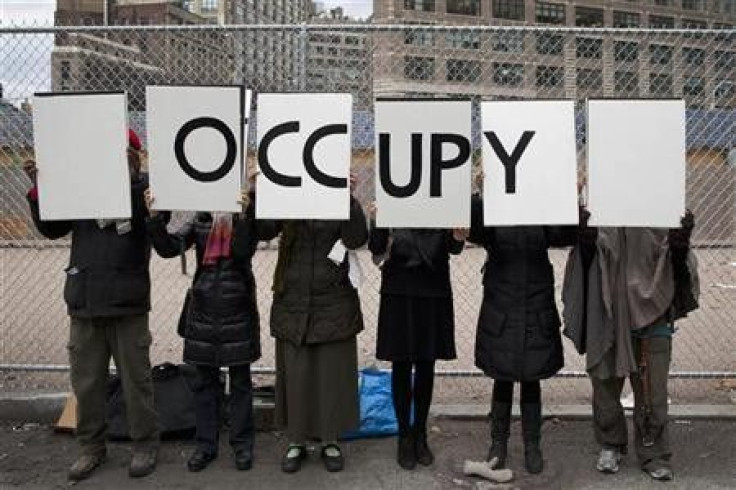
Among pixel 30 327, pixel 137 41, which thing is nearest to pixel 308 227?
pixel 137 41

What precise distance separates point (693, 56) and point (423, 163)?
2762 mm

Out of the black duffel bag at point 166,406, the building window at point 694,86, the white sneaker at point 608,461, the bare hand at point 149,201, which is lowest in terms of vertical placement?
the white sneaker at point 608,461

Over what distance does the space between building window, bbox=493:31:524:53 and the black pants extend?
9.22 ft

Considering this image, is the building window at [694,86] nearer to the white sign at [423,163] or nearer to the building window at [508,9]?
the white sign at [423,163]

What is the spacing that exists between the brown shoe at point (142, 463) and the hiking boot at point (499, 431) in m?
1.97

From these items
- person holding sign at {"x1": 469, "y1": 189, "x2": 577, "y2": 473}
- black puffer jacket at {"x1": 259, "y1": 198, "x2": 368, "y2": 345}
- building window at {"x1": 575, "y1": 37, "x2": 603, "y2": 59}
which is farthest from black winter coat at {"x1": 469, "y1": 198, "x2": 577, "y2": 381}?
building window at {"x1": 575, "y1": 37, "x2": 603, "y2": 59}

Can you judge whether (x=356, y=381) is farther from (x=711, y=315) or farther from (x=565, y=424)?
(x=711, y=315)

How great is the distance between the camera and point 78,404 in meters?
4.75

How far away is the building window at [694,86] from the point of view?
5945mm

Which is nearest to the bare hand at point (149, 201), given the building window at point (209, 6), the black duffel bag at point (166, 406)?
the black duffel bag at point (166, 406)

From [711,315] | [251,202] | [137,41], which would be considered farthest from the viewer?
[711,315]

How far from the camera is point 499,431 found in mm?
4688

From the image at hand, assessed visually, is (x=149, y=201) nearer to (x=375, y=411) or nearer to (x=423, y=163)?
(x=423, y=163)

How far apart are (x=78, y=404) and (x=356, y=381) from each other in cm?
162
